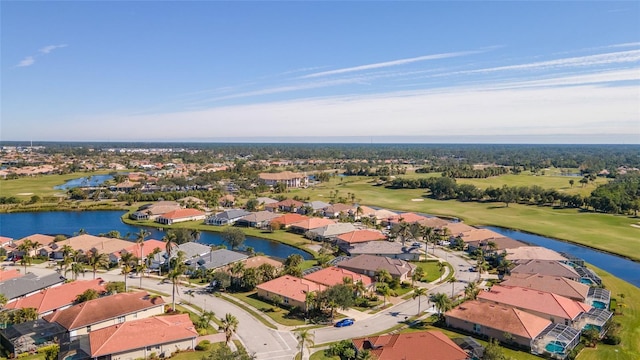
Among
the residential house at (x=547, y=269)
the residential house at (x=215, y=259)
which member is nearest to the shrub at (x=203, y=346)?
the residential house at (x=215, y=259)

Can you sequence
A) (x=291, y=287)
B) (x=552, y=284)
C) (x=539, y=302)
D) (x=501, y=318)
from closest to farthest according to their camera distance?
(x=501, y=318)
(x=539, y=302)
(x=291, y=287)
(x=552, y=284)

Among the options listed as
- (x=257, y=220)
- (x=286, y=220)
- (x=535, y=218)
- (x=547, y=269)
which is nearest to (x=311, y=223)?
(x=286, y=220)

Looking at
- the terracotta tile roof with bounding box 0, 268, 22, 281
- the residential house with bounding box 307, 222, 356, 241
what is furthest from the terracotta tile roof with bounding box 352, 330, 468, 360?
the residential house with bounding box 307, 222, 356, 241

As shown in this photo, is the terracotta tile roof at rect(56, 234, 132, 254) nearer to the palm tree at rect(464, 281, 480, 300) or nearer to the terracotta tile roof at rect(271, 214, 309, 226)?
the terracotta tile roof at rect(271, 214, 309, 226)

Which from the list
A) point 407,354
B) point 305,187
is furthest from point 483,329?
point 305,187

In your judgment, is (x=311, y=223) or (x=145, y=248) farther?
(x=311, y=223)

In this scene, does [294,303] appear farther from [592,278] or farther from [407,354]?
[592,278]

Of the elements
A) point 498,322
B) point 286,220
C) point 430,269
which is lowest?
point 430,269

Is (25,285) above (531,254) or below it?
above

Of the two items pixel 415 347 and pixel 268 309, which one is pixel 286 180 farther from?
pixel 415 347
